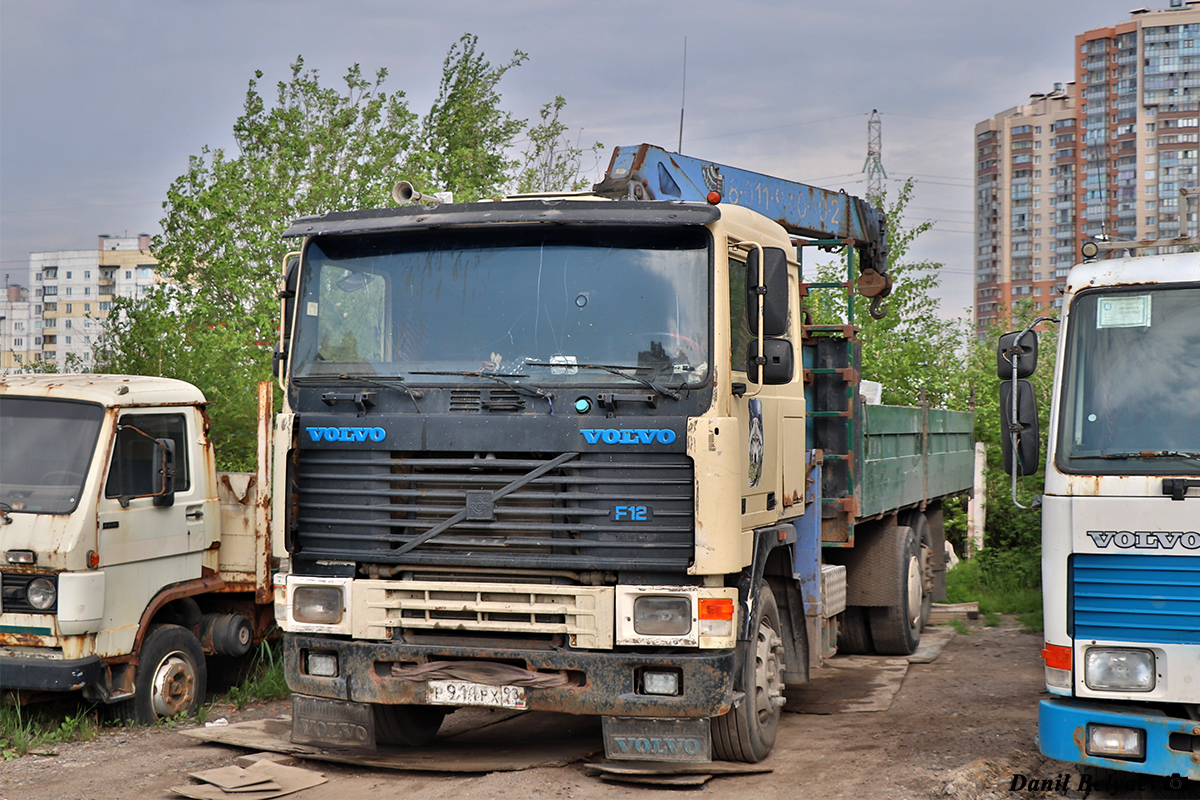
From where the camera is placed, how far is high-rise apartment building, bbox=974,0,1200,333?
52.6 metres

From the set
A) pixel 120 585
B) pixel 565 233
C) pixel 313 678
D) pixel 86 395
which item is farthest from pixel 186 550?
pixel 565 233

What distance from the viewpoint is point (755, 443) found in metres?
5.84

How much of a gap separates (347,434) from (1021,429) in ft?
10.6

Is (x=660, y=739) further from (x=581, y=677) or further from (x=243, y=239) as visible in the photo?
(x=243, y=239)

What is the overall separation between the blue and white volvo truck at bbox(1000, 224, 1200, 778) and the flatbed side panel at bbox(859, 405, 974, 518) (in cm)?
303

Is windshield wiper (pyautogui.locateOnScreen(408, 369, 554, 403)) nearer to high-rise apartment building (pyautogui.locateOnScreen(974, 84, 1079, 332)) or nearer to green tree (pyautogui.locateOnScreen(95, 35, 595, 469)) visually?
green tree (pyautogui.locateOnScreen(95, 35, 595, 469))

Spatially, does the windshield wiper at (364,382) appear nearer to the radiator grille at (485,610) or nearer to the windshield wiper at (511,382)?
the windshield wiper at (511,382)

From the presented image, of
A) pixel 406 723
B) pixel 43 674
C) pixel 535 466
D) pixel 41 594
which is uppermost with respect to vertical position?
pixel 535 466

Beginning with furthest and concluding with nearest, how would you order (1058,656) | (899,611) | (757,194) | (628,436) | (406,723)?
1. (899,611)
2. (757,194)
3. (406,723)
4. (628,436)
5. (1058,656)

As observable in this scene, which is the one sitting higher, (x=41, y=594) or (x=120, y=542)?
(x=120, y=542)

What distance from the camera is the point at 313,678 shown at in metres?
5.77

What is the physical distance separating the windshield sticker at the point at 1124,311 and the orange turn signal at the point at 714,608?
7.01ft

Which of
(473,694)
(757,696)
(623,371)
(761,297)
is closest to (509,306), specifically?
(623,371)

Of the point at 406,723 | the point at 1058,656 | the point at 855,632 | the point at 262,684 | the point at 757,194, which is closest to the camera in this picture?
the point at 1058,656
